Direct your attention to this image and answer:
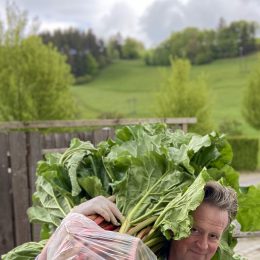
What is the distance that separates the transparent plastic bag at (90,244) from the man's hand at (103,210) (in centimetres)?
13

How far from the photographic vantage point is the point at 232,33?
374ft

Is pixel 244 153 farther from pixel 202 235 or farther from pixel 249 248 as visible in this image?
pixel 202 235

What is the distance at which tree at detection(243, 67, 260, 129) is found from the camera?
31562 mm

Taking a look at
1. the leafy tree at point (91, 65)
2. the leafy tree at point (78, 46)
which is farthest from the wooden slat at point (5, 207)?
the leafy tree at point (91, 65)

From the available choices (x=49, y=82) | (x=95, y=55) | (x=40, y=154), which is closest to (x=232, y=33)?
(x=95, y=55)

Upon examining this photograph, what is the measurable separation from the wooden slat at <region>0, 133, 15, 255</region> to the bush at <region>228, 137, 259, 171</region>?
60.2ft

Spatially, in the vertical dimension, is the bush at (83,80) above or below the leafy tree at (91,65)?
below

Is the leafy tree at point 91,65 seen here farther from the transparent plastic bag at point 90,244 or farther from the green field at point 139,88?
the transparent plastic bag at point 90,244

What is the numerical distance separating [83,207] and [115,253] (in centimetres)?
34

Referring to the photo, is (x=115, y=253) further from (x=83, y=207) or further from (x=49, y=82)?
(x=49, y=82)

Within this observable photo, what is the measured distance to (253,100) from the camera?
32.2 meters

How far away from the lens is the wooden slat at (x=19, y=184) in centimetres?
548

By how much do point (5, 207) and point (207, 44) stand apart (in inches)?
3915

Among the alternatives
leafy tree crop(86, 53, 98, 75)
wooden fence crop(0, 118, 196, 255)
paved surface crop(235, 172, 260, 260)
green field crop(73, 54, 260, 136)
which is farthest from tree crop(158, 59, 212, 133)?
leafy tree crop(86, 53, 98, 75)
